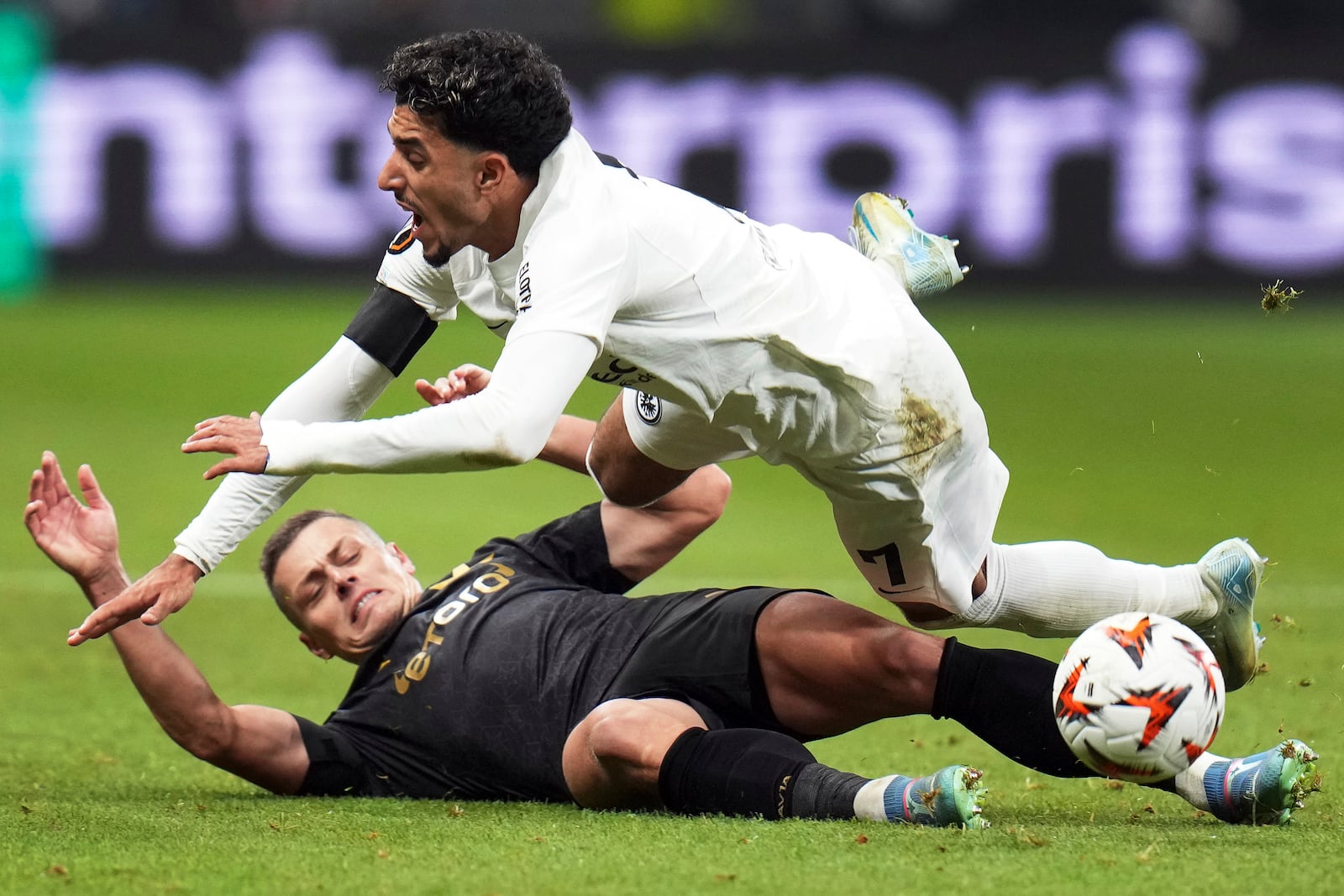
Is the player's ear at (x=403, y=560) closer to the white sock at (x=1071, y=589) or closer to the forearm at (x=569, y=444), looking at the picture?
the forearm at (x=569, y=444)

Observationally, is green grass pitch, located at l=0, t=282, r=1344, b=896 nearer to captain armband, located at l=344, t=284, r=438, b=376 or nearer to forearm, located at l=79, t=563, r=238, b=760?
forearm, located at l=79, t=563, r=238, b=760

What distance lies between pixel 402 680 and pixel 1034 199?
8.18m

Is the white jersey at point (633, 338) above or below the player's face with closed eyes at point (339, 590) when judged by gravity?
above

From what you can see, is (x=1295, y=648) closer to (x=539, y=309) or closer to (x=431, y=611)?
(x=431, y=611)

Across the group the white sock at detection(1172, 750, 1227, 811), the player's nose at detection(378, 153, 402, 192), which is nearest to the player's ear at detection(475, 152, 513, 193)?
the player's nose at detection(378, 153, 402, 192)

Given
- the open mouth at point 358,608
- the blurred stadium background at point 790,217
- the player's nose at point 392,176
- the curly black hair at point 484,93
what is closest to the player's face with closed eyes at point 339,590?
the open mouth at point 358,608

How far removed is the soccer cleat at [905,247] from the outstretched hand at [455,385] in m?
0.99

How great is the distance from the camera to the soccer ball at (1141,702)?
3.32 meters

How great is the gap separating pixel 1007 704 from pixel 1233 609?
72cm

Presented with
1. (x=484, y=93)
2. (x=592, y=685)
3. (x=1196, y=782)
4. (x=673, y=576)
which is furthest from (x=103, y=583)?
(x=673, y=576)

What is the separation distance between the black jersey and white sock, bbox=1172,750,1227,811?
885 millimetres

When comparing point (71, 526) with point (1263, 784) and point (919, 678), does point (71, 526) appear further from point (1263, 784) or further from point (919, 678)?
point (1263, 784)

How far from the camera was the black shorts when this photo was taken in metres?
3.88

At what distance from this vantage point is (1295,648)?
18.9 feet
